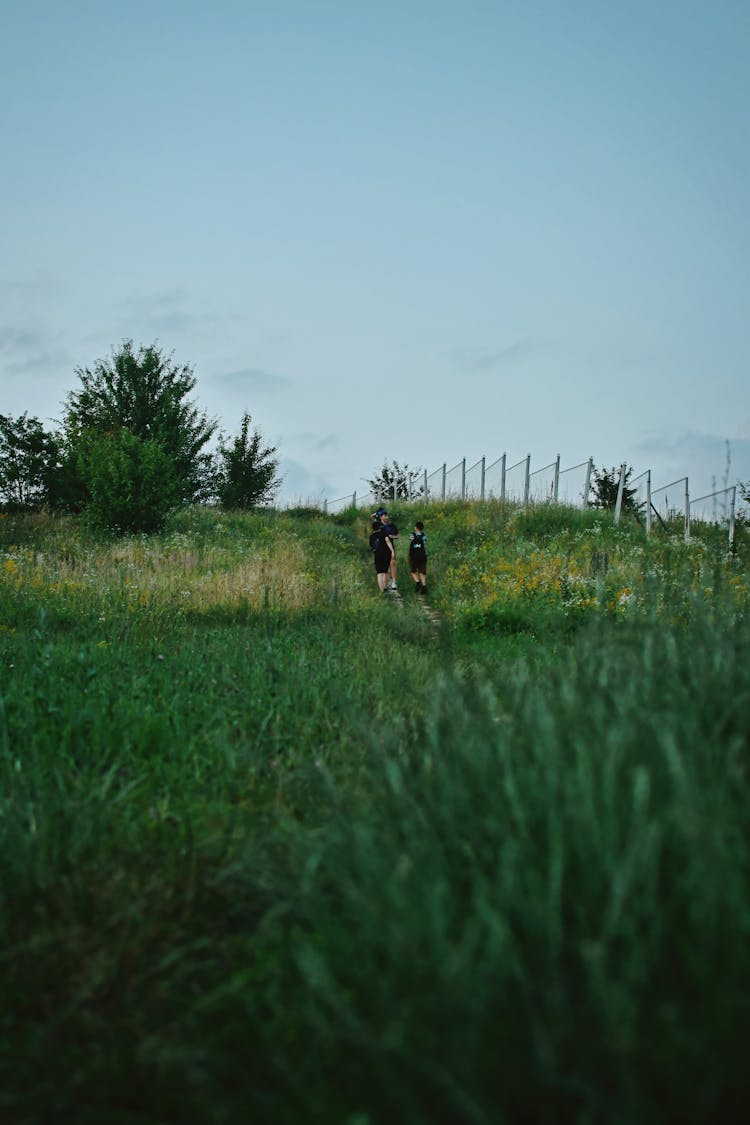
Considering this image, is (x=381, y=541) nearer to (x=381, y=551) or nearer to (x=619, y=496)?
(x=381, y=551)

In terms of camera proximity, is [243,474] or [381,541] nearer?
[381,541]

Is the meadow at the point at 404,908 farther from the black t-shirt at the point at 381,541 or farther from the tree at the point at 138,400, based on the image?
the tree at the point at 138,400

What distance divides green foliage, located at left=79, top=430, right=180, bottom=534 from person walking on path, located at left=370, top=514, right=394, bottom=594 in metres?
7.09

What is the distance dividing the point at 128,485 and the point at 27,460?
11087 mm

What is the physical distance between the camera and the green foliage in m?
Result: 20.2

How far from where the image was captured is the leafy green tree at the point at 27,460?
2853 cm

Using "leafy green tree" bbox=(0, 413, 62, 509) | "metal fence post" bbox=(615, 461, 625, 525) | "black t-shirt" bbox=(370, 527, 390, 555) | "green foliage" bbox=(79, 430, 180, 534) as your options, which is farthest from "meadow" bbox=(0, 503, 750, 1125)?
"leafy green tree" bbox=(0, 413, 62, 509)

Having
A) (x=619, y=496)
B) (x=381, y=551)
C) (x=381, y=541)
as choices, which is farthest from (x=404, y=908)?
(x=619, y=496)

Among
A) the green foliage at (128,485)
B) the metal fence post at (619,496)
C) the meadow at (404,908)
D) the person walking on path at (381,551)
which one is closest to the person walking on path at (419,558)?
the person walking on path at (381,551)

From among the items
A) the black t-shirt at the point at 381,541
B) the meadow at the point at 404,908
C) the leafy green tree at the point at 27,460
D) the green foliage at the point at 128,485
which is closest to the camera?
the meadow at the point at 404,908

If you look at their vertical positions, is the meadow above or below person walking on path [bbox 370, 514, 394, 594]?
below

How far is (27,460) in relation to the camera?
2908 centimetres

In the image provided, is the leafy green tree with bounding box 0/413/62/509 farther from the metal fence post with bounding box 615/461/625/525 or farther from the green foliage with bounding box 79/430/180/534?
the metal fence post with bounding box 615/461/625/525

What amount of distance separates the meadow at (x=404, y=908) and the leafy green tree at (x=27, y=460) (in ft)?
84.3
